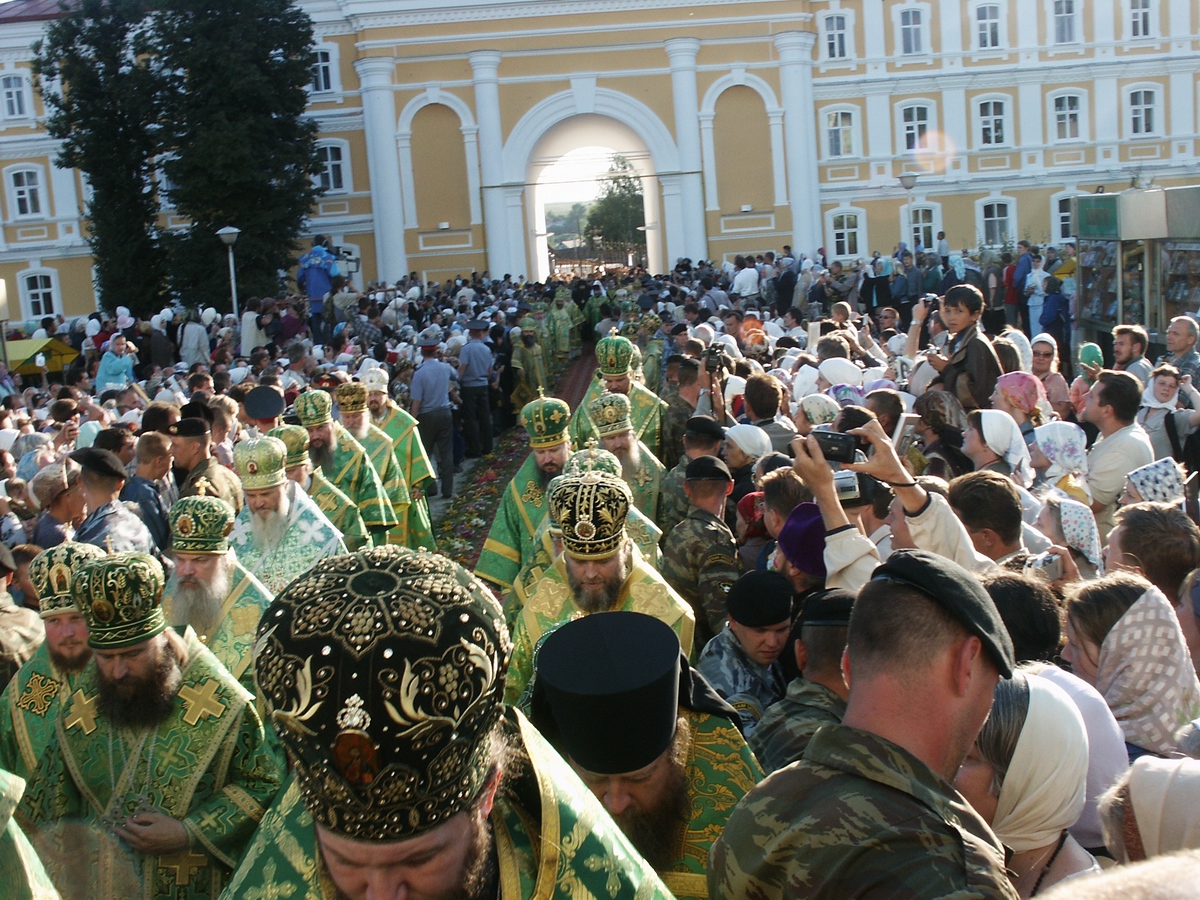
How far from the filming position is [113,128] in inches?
1329

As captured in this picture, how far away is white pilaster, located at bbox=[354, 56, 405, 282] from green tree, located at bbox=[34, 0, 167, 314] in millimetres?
6366

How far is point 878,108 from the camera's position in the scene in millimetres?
40875

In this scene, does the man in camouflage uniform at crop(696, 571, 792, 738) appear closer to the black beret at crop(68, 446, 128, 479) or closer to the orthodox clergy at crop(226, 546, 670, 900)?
the orthodox clergy at crop(226, 546, 670, 900)

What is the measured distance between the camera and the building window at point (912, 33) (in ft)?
135

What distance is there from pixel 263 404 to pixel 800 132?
108 ft

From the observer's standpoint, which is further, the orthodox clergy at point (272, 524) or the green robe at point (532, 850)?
the orthodox clergy at point (272, 524)

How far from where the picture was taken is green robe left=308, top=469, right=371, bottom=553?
26.9 feet

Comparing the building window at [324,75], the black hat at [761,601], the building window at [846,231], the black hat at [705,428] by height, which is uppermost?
the building window at [324,75]

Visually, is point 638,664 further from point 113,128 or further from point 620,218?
point 620,218

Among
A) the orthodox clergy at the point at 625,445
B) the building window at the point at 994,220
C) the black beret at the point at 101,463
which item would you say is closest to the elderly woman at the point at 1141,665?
the orthodox clergy at the point at 625,445

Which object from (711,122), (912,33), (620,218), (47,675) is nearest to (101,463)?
(47,675)

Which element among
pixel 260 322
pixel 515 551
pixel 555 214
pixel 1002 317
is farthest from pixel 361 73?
pixel 555 214

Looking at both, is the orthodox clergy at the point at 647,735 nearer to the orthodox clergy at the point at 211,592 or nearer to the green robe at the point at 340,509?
the orthodox clergy at the point at 211,592

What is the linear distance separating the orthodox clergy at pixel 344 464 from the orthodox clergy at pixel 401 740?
23.0 feet
